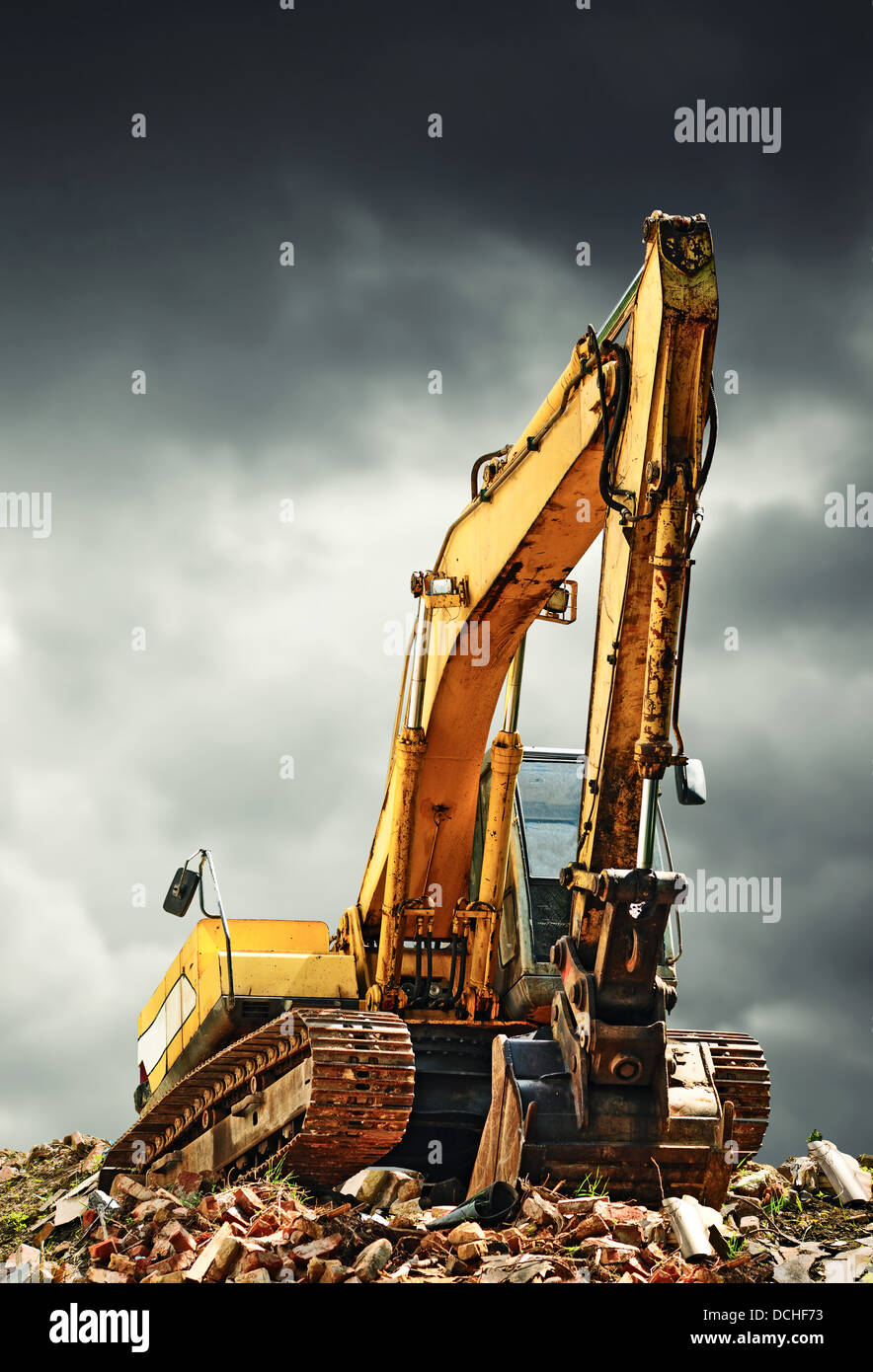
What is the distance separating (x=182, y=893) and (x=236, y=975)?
27.2 inches

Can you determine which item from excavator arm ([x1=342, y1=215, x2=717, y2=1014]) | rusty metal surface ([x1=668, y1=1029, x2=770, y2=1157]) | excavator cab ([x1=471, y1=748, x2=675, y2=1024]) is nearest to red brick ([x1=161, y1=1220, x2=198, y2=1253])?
excavator arm ([x1=342, y1=215, x2=717, y2=1014])

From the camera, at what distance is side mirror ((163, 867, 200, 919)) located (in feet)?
31.4

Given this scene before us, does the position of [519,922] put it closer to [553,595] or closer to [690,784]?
[553,595]

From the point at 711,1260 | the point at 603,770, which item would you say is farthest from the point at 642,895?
the point at 711,1260

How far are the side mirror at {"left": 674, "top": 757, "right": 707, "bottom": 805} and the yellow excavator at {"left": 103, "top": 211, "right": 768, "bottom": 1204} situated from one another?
0.01m

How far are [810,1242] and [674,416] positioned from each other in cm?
401

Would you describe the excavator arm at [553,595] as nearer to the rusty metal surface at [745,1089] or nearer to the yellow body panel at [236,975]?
the yellow body panel at [236,975]

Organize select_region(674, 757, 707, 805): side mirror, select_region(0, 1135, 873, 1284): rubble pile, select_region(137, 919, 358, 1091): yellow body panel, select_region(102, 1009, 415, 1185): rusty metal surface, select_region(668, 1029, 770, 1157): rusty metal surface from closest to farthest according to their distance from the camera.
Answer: select_region(0, 1135, 873, 1284): rubble pile → select_region(674, 757, 707, 805): side mirror → select_region(102, 1009, 415, 1185): rusty metal surface → select_region(668, 1029, 770, 1157): rusty metal surface → select_region(137, 919, 358, 1091): yellow body panel

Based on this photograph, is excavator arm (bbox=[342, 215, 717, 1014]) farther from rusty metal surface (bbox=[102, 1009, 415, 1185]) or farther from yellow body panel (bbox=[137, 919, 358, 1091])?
rusty metal surface (bbox=[102, 1009, 415, 1185])

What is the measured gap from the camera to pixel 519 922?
32.5 ft

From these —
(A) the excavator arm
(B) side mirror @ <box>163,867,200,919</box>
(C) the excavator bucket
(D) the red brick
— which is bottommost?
(D) the red brick

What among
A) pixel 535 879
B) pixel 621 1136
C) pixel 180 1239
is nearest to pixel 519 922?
pixel 535 879

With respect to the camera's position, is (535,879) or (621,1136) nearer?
(621,1136)
